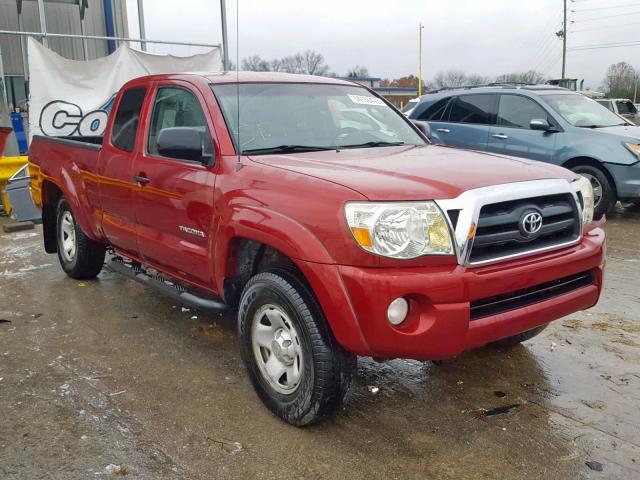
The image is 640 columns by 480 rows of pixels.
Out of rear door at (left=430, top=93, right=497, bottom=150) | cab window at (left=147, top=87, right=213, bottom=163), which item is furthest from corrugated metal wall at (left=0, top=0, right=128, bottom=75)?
cab window at (left=147, top=87, right=213, bottom=163)

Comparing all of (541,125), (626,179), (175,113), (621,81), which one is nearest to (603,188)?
(626,179)

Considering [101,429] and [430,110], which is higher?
[430,110]

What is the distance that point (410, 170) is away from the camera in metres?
3.08

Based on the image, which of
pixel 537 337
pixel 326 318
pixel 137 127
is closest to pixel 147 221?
pixel 137 127

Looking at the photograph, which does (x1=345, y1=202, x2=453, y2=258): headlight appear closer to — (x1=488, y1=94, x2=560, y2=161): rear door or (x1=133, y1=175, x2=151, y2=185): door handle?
(x1=133, y1=175, x2=151, y2=185): door handle

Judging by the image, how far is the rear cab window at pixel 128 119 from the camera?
4527 mm

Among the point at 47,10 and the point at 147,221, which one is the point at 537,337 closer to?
the point at 147,221

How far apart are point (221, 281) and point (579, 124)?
22.5 feet

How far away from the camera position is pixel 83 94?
11.0 m

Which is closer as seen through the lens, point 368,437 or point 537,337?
point 368,437

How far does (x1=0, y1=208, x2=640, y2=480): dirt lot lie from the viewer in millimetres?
2828

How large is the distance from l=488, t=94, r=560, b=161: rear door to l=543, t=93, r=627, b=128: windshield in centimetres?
27

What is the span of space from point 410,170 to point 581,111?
6.85 metres

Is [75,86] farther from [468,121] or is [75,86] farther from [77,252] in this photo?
[468,121]
